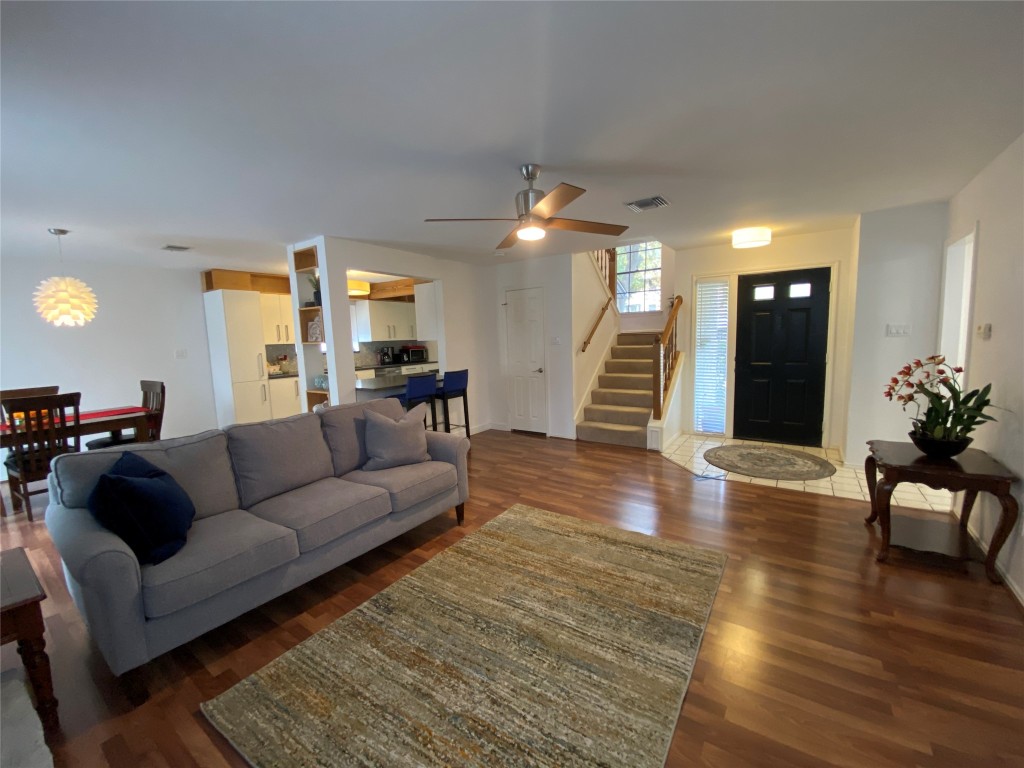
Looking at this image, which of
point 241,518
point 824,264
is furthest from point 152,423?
point 824,264

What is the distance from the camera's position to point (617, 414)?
18.0ft

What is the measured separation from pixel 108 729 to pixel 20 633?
490 mm

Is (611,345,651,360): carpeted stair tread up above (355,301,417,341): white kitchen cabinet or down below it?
below

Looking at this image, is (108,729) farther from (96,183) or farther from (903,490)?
(903,490)

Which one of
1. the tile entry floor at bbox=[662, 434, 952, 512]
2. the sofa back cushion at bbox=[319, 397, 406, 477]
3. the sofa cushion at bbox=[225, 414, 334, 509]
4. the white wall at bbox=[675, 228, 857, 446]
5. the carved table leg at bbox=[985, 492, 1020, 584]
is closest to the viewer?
the carved table leg at bbox=[985, 492, 1020, 584]

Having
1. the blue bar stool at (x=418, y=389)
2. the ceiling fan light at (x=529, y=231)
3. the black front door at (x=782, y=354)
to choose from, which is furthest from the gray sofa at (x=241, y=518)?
the black front door at (x=782, y=354)

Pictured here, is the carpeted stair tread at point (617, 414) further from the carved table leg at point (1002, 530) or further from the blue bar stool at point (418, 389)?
the carved table leg at point (1002, 530)

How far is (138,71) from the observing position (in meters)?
1.54

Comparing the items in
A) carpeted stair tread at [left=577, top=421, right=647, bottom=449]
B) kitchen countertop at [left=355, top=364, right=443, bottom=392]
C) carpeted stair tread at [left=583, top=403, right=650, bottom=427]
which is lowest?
carpeted stair tread at [left=577, top=421, right=647, bottom=449]

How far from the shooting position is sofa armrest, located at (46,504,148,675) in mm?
1609

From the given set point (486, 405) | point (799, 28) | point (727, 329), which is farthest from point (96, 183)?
point (727, 329)

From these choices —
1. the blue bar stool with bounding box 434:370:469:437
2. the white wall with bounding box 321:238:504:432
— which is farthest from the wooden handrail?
the blue bar stool with bounding box 434:370:469:437

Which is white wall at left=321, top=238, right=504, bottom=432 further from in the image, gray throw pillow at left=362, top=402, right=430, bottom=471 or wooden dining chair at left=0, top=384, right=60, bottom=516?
wooden dining chair at left=0, top=384, right=60, bottom=516

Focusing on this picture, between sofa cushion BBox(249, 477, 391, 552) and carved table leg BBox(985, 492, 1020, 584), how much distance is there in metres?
3.44
